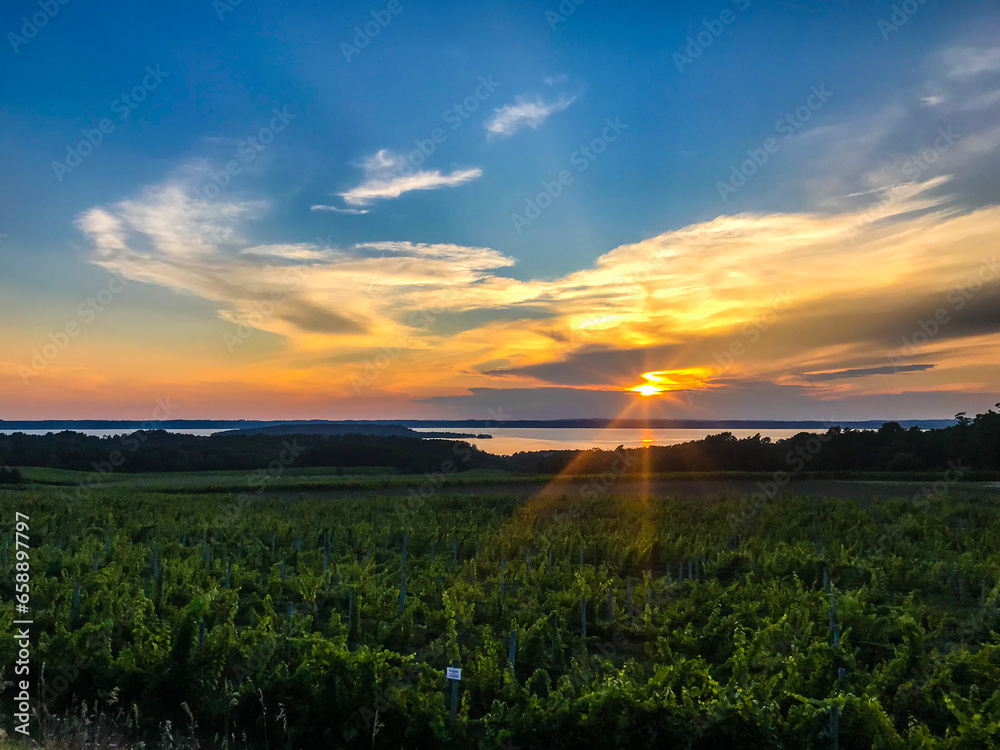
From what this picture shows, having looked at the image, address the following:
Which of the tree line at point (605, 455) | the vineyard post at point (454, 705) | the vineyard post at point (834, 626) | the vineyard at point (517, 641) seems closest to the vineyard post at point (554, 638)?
the vineyard at point (517, 641)

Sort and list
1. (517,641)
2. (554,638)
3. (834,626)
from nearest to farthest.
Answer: (834,626)
(517,641)
(554,638)

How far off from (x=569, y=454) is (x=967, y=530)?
158 ft

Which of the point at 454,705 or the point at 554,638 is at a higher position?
the point at 454,705

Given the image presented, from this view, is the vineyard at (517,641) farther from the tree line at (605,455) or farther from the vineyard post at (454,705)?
the tree line at (605,455)

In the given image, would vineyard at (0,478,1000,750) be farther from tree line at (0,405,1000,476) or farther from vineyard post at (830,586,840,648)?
tree line at (0,405,1000,476)

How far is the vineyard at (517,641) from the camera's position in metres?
7.82

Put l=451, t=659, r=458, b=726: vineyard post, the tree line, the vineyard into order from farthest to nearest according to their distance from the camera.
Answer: the tree line → l=451, t=659, r=458, b=726: vineyard post → the vineyard

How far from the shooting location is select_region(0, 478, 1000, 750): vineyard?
7824mm

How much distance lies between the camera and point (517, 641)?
10.9 metres

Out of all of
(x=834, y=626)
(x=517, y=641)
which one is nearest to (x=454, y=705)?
(x=517, y=641)

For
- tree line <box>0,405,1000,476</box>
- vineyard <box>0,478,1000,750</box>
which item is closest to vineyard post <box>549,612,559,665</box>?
vineyard <box>0,478,1000,750</box>

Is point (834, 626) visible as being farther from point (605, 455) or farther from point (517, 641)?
point (605, 455)

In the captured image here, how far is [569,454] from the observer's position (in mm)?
69688

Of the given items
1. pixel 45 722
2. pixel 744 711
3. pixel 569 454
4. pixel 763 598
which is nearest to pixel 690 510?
pixel 763 598
